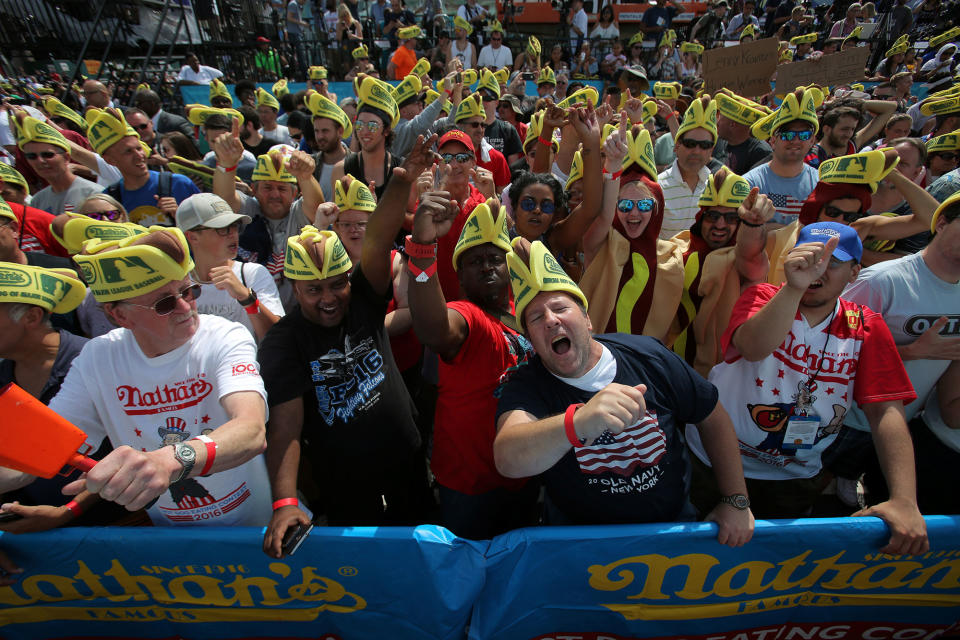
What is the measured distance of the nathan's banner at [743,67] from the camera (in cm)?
682

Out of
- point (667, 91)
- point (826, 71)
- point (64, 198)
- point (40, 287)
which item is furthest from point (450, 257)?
point (826, 71)

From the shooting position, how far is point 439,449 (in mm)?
2428

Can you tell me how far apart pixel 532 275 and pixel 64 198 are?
443cm

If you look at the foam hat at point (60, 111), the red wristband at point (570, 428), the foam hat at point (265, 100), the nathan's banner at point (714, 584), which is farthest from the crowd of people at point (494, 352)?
the foam hat at point (265, 100)

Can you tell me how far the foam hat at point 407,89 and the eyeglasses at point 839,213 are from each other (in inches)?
191

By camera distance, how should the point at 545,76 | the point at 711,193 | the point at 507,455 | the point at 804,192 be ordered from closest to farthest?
the point at 507,455, the point at 711,193, the point at 804,192, the point at 545,76

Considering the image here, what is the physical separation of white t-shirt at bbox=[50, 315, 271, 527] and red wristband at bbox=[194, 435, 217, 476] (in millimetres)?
313

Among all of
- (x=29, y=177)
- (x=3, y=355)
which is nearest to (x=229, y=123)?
(x=29, y=177)

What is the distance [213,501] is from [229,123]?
4608 mm

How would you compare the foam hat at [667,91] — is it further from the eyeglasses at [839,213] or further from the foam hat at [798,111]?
the eyeglasses at [839,213]

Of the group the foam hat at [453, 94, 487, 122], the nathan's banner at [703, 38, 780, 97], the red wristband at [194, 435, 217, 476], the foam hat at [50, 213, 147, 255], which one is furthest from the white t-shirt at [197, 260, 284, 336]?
the nathan's banner at [703, 38, 780, 97]

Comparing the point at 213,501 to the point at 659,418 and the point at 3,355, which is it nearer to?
the point at 3,355

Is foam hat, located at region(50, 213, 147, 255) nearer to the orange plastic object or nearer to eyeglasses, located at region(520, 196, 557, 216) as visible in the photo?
the orange plastic object

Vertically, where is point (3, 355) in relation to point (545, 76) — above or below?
below
